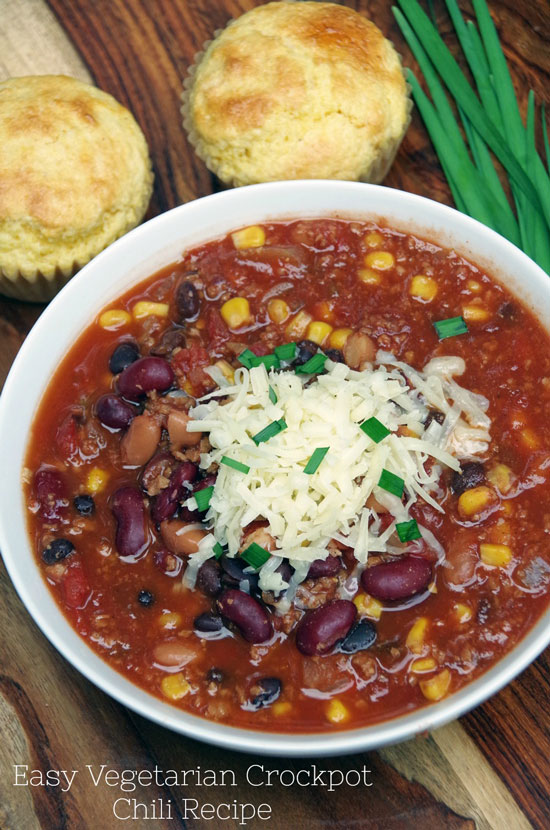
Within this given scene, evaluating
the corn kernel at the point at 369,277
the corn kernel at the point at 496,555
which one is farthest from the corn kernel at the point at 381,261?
the corn kernel at the point at 496,555

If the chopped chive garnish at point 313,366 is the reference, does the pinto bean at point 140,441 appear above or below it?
above

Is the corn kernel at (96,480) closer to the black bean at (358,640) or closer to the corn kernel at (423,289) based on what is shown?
the black bean at (358,640)

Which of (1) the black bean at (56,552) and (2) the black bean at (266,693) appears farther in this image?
(1) the black bean at (56,552)

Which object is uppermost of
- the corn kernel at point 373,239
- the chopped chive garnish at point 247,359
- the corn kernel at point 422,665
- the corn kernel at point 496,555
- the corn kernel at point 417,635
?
the chopped chive garnish at point 247,359

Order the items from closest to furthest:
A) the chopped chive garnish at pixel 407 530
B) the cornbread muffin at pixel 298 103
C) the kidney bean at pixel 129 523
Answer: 1. the chopped chive garnish at pixel 407 530
2. the kidney bean at pixel 129 523
3. the cornbread muffin at pixel 298 103

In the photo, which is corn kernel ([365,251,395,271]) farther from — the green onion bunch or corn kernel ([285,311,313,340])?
the green onion bunch

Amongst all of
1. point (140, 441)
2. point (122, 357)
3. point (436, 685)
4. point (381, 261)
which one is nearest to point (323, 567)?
point (436, 685)

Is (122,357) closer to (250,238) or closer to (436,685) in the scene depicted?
(250,238)
